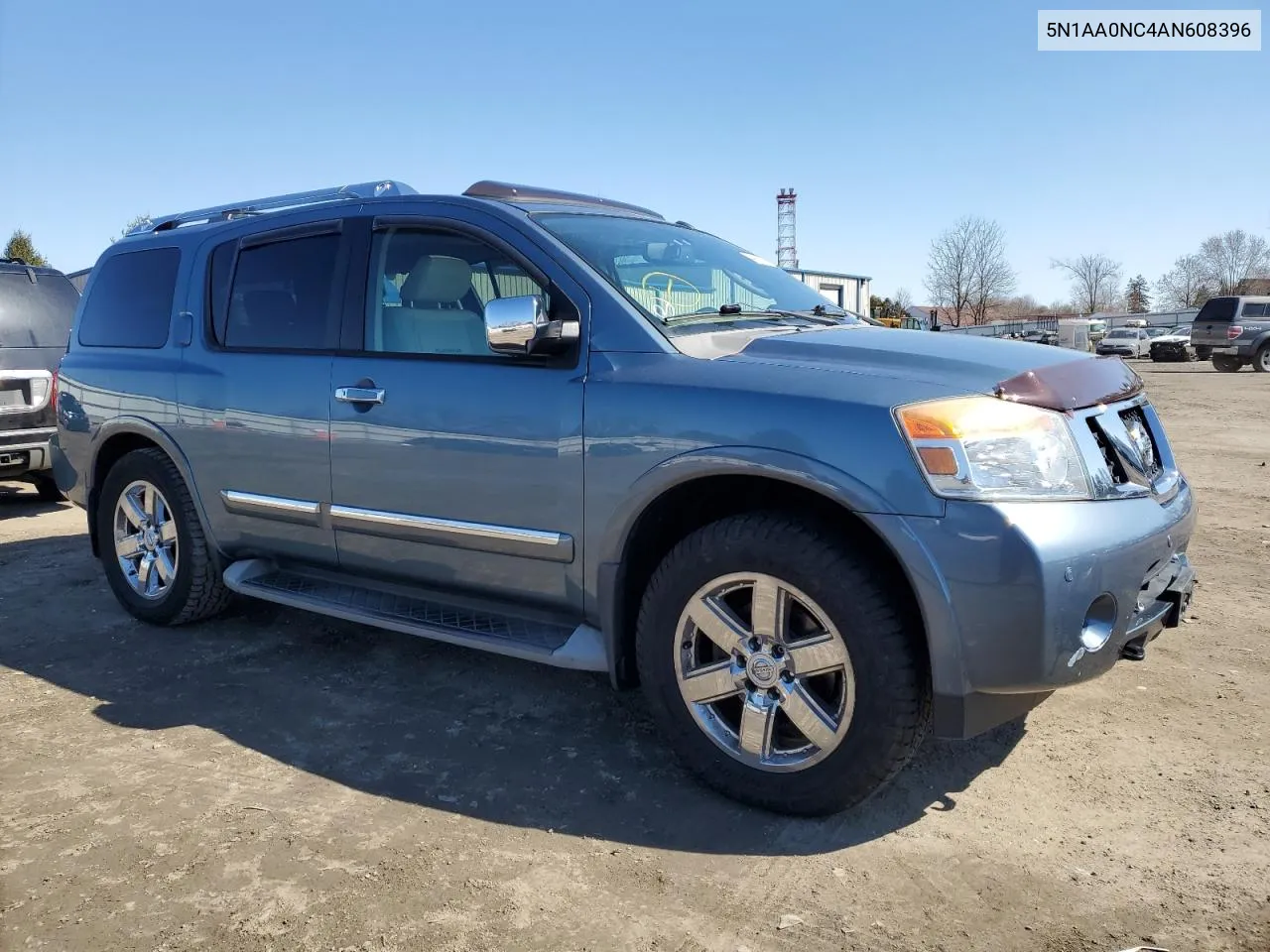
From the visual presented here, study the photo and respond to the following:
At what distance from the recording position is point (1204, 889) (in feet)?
7.69

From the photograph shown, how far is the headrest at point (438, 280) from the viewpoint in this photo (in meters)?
3.53

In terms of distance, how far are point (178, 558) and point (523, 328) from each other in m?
2.53

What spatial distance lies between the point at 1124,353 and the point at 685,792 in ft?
142

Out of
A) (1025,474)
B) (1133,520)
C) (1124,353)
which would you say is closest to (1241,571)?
(1133,520)

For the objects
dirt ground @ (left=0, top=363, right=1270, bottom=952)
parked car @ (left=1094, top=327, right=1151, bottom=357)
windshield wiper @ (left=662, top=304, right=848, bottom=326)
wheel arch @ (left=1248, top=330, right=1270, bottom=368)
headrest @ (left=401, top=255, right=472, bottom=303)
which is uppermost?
parked car @ (left=1094, top=327, right=1151, bottom=357)

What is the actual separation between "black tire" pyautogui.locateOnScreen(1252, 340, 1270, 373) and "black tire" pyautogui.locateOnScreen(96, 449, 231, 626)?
26966 millimetres

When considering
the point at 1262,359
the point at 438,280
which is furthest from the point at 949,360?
the point at 1262,359

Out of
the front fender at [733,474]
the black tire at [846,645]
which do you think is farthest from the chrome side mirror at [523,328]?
the black tire at [846,645]

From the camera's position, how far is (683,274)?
11.7 feet

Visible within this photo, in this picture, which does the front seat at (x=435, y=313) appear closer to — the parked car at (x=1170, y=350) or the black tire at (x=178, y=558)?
the black tire at (x=178, y=558)

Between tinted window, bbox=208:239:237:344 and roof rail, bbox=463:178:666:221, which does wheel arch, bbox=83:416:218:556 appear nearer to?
A: tinted window, bbox=208:239:237:344

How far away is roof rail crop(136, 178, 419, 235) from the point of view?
4379 mm

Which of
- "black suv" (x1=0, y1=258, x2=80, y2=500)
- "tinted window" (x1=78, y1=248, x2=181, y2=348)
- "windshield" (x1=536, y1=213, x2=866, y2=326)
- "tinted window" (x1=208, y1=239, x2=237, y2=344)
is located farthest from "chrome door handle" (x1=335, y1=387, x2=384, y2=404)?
"black suv" (x1=0, y1=258, x2=80, y2=500)

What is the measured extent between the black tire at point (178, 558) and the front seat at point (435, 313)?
1535 millimetres
